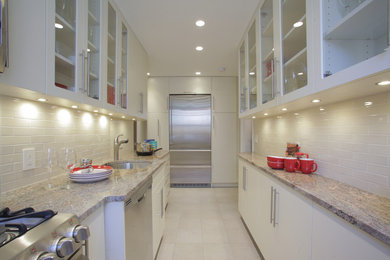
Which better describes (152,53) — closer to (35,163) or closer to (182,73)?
(182,73)

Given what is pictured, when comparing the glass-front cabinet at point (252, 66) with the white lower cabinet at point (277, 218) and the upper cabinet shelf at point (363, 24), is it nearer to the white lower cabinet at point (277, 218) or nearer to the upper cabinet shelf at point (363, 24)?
the white lower cabinet at point (277, 218)

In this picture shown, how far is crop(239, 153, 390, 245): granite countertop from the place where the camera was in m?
0.65

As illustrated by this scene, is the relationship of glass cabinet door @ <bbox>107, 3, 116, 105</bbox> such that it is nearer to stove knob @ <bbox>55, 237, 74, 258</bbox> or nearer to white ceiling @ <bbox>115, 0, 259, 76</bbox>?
white ceiling @ <bbox>115, 0, 259, 76</bbox>

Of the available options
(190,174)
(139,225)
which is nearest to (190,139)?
(190,174)

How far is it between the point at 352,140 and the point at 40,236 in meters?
1.58

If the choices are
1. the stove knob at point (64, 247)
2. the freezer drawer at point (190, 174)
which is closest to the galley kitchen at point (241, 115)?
the stove knob at point (64, 247)

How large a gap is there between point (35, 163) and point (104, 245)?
69cm

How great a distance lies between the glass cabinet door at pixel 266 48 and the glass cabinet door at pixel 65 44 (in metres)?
1.50

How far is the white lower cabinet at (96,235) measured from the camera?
2.70 feet

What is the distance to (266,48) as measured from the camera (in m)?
1.78

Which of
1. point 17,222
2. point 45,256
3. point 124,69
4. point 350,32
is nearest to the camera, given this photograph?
point 45,256

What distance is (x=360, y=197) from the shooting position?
94 cm

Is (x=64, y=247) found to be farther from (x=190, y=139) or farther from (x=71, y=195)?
(x=190, y=139)

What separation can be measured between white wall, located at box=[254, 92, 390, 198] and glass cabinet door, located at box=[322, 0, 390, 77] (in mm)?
319
